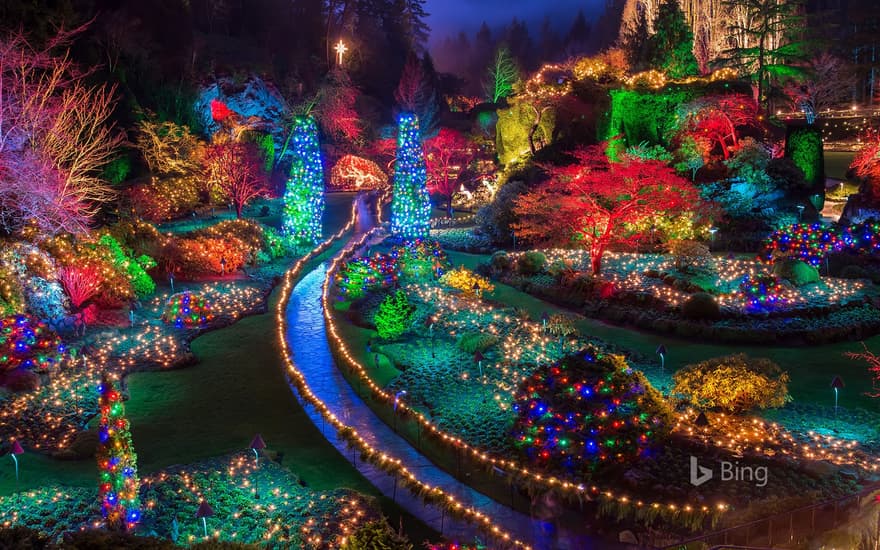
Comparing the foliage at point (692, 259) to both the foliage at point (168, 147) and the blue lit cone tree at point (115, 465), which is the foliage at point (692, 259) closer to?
the blue lit cone tree at point (115, 465)

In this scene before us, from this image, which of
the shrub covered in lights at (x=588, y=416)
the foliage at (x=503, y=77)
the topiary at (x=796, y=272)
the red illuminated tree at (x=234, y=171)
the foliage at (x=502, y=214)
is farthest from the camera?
the foliage at (x=503, y=77)

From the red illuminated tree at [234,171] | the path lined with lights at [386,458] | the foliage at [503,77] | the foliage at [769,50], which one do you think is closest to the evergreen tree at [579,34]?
the foliage at [503,77]

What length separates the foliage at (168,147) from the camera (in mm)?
33844

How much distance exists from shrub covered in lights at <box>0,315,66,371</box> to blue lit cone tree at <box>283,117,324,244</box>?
1456cm

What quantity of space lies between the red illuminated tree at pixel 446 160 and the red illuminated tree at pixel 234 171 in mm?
10776

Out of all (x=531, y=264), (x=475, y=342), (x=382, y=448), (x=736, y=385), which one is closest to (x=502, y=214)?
(x=531, y=264)

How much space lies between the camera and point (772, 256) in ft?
76.6

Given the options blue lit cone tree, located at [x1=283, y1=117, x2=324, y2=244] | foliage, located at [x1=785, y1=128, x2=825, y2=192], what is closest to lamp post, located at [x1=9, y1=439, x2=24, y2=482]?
blue lit cone tree, located at [x1=283, y1=117, x2=324, y2=244]

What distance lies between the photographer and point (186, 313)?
65.9ft

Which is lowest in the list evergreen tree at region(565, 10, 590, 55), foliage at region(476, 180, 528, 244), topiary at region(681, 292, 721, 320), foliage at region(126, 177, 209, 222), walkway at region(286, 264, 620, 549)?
walkway at region(286, 264, 620, 549)

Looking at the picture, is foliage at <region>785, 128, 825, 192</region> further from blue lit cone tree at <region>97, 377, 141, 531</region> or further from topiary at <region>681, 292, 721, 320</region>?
blue lit cone tree at <region>97, 377, 141, 531</region>

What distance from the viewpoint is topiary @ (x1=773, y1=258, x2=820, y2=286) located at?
20891 mm

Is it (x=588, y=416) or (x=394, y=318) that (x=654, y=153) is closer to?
(x=394, y=318)

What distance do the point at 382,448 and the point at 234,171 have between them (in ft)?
76.0
